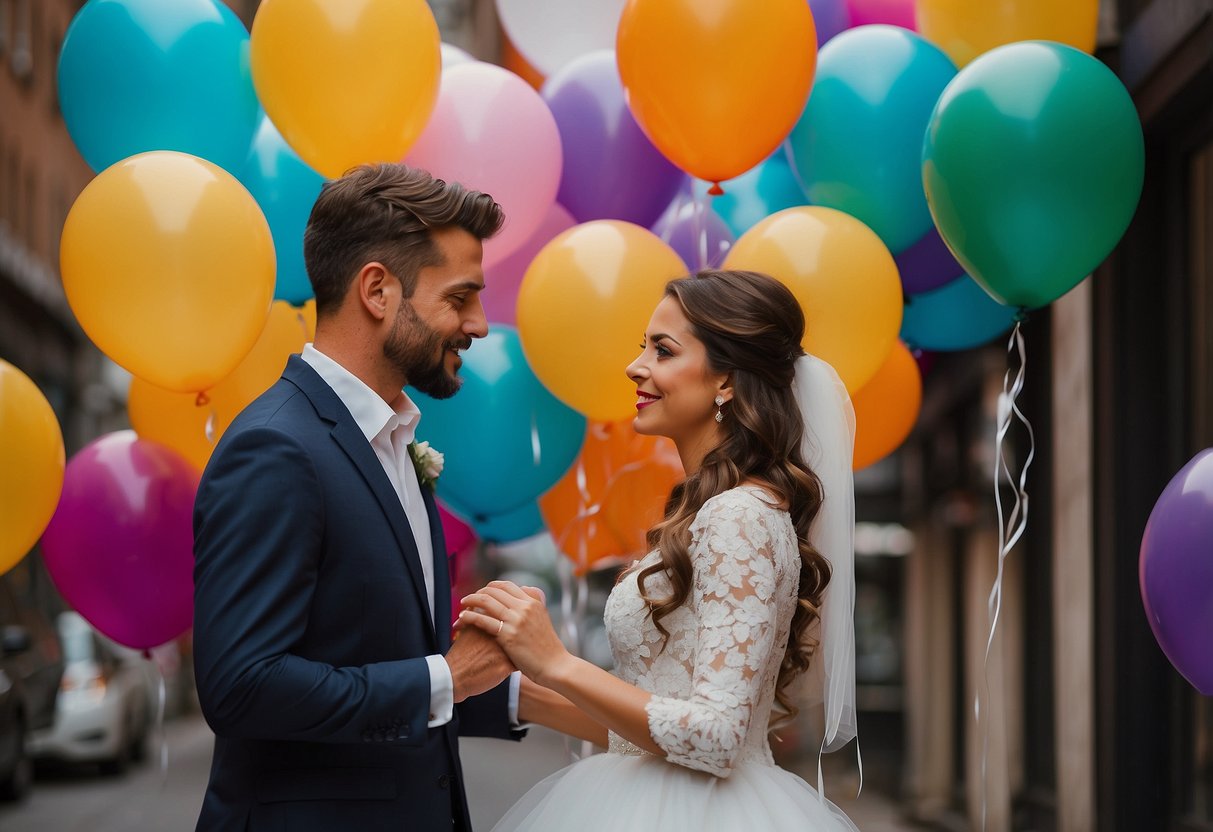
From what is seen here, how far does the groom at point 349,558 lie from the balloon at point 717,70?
3.87ft

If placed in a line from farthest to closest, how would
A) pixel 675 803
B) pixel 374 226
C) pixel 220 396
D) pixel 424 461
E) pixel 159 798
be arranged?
1. pixel 159 798
2. pixel 220 396
3. pixel 424 461
4. pixel 675 803
5. pixel 374 226

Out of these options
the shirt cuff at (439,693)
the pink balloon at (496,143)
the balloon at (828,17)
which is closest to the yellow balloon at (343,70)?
the pink balloon at (496,143)

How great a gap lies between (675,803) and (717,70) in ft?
6.83

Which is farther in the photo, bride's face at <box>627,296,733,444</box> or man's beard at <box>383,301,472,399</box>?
bride's face at <box>627,296,733,444</box>

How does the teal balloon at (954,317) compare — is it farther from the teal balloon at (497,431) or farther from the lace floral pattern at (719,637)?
the lace floral pattern at (719,637)

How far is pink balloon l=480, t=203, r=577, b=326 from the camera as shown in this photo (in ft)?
15.4

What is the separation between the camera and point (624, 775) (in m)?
3.00

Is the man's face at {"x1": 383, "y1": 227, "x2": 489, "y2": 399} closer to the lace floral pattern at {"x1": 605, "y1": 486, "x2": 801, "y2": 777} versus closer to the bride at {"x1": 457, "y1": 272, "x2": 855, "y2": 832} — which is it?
the bride at {"x1": 457, "y1": 272, "x2": 855, "y2": 832}

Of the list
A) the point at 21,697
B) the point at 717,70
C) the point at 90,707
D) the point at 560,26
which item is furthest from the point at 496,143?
the point at 90,707

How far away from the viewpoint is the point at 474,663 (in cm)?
268

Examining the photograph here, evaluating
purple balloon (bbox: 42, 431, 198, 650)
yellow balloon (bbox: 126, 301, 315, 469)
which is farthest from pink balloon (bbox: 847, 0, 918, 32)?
purple balloon (bbox: 42, 431, 198, 650)

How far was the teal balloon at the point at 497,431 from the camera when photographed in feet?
14.1

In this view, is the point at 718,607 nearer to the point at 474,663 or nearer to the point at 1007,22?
the point at 474,663

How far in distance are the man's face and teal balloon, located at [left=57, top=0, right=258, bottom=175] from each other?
5.70 ft
